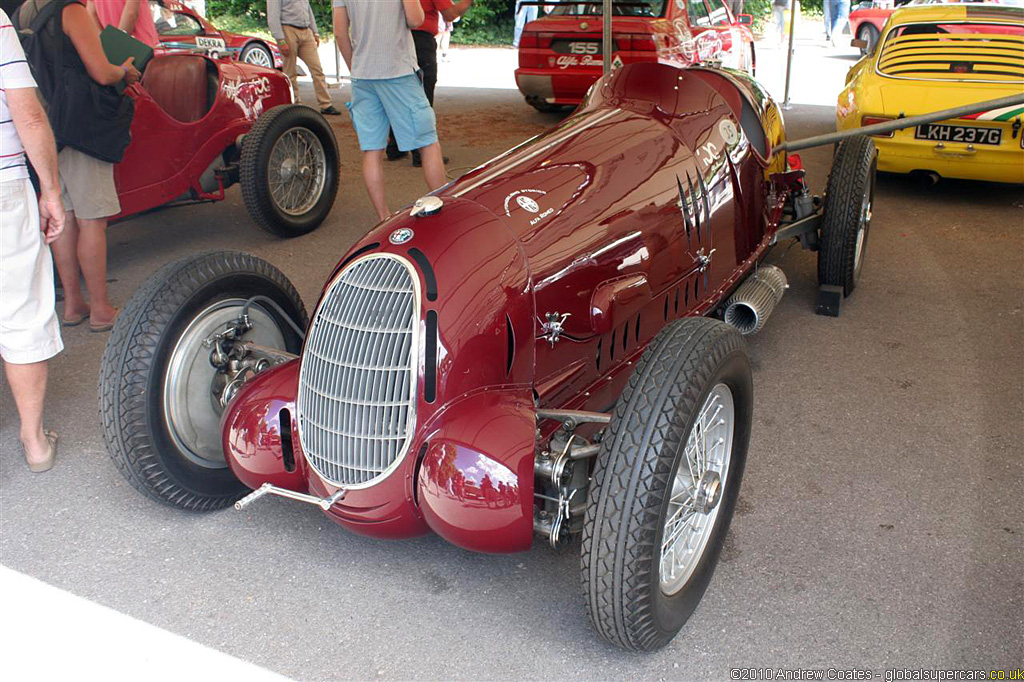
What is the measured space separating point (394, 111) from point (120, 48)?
1509mm

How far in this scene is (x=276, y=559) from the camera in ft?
9.21

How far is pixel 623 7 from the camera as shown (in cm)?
913

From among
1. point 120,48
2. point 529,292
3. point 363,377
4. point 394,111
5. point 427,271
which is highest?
point 120,48

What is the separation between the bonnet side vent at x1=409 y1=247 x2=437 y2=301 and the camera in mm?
2443

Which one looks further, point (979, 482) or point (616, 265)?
point (979, 482)

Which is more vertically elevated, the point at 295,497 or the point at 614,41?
the point at 614,41

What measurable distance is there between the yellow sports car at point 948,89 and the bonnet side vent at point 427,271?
4961 mm

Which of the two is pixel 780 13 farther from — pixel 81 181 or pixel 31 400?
pixel 31 400

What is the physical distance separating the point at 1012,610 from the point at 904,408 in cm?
131

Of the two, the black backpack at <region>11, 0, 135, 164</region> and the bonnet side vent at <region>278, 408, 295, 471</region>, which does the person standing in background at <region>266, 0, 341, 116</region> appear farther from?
the bonnet side vent at <region>278, 408, 295, 471</region>

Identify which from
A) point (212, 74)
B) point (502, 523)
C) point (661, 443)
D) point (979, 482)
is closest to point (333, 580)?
point (502, 523)

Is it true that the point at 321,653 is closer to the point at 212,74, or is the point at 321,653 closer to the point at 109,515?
the point at 109,515

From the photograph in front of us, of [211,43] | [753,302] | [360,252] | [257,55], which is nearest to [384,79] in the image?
[753,302]

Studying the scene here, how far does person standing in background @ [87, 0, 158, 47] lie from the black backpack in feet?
4.81
